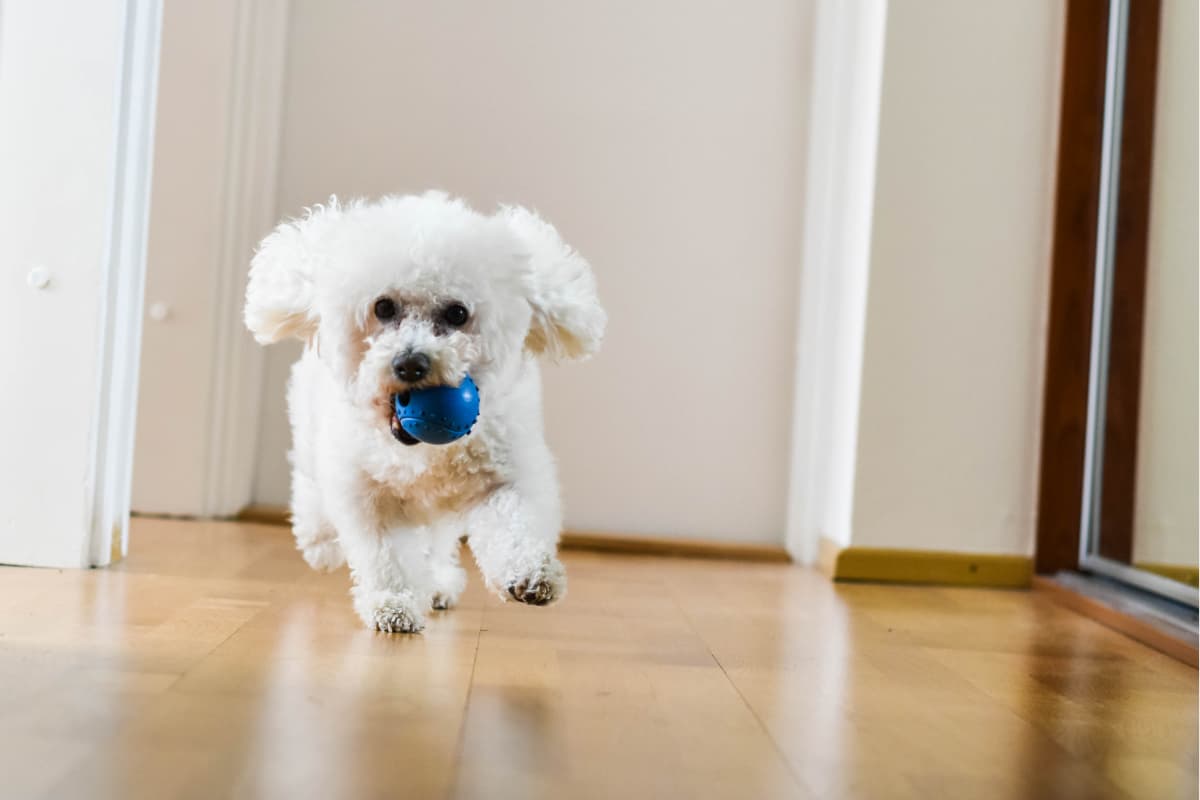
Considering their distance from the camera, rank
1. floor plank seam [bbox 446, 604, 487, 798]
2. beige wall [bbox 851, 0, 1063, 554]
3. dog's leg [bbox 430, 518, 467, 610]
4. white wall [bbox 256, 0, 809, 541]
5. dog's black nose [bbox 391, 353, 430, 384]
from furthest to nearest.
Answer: white wall [bbox 256, 0, 809, 541]
beige wall [bbox 851, 0, 1063, 554]
dog's leg [bbox 430, 518, 467, 610]
dog's black nose [bbox 391, 353, 430, 384]
floor plank seam [bbox 446, 604, 487, 798]

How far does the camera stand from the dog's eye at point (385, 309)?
5.37 feet

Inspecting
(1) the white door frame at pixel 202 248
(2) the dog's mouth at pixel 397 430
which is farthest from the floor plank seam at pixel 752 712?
(1) the white door frame at pixel 202 248

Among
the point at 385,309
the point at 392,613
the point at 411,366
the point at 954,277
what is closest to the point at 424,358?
the point at 411,366

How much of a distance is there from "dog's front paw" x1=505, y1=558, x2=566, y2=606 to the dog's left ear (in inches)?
13.8

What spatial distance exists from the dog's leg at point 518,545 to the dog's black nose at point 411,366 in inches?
9.4

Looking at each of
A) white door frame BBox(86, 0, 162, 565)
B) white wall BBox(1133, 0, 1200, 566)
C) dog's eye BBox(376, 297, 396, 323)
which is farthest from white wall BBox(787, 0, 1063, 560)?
white door frame BBox(86, 0, 162, 565)

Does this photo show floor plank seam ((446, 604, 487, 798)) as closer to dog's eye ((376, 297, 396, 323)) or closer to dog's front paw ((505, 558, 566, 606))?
dog's front paw ((505, 558, 566, 606))

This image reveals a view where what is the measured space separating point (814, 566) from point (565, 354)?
1205 mm

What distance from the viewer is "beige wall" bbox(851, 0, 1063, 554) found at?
2635mm

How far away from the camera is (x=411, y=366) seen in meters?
1.56

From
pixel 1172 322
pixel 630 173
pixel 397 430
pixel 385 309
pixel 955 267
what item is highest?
pixel 630 173

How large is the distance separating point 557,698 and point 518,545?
305 millimetres

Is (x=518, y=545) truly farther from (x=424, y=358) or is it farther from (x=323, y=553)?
(x=323, y=553)

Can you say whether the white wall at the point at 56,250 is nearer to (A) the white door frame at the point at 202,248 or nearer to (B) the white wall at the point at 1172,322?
(A) the white door frame at the point at 202,248
